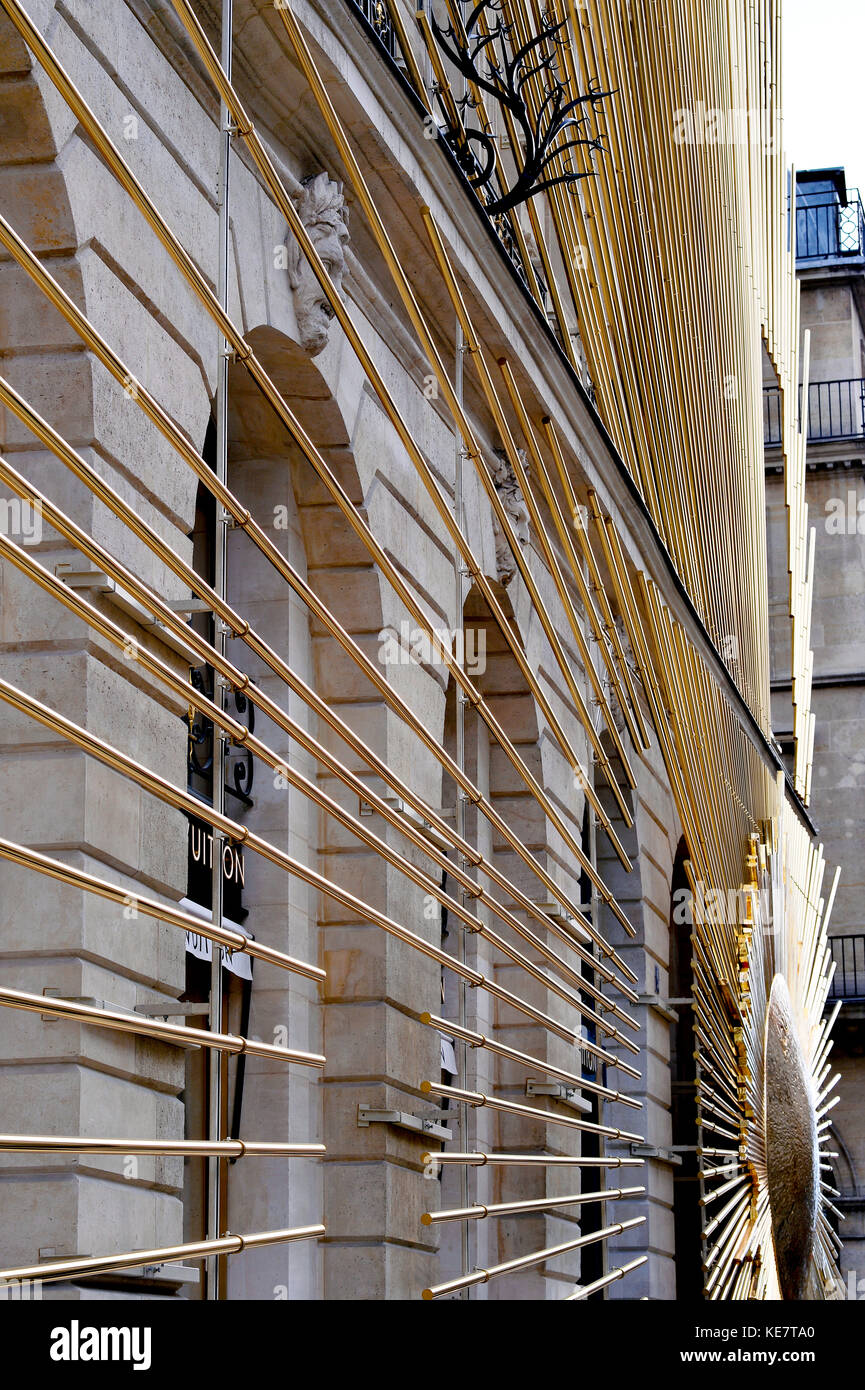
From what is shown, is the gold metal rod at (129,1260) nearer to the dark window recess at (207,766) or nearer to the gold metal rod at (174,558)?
the gold metal rod at (174,558)

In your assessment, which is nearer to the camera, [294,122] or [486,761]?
[294,122]

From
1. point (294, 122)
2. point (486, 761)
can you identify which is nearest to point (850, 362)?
point (486, 761)

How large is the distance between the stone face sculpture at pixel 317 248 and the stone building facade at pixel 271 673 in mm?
13

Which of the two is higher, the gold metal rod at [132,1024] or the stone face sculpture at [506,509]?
the stone face sculpture at [506,509]

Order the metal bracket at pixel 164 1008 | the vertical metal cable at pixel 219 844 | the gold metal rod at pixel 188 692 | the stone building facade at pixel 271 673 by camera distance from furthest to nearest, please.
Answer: the metal bracket at pixel 164 1008
the stone building facade at pixel 271 673
the vertical metal cable at pixel 219 844
the gold metal rod at pixel 188 692

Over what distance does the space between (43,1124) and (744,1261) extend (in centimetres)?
569

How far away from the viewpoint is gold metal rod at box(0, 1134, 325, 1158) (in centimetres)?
277

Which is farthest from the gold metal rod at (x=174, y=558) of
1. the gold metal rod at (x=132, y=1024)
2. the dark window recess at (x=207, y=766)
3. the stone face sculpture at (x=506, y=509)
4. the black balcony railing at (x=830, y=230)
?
the black balcony railing at (x=830, y=230)

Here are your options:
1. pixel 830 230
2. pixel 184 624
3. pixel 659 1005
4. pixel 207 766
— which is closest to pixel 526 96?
pixel 207 766

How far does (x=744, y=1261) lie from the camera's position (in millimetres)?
9875

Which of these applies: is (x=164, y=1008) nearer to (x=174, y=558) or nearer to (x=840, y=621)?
(x=174, y=558)

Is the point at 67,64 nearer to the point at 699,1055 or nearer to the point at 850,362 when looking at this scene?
the point at 699,1055

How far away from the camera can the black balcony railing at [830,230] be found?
30.6m

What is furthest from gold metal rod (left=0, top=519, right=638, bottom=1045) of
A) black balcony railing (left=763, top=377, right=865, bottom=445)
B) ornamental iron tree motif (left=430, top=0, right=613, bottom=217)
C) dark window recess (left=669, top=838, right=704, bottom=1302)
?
black balcony railing (left=763, top=377, right=865, bottom=445)
